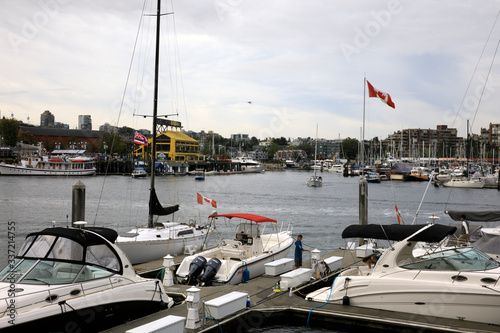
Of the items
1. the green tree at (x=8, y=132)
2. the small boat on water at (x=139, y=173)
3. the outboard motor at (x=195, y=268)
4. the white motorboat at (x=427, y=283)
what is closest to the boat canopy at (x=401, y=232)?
the white motorboat at (x=427, y=283)

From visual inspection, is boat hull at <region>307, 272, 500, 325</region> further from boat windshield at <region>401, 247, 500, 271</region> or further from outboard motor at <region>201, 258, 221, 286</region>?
outboard motor at <region>201, 258, 221, 286</region>

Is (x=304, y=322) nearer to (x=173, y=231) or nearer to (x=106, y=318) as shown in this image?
(x=106, y=318)

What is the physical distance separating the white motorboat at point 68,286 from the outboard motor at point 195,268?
404 centimetres

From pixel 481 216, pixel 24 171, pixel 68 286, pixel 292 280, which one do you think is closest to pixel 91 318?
pixel 68 286

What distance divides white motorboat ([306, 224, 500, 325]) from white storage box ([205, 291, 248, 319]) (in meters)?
2.57

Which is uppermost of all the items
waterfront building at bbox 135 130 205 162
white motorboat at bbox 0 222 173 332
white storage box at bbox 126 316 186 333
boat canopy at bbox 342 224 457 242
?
waterfront building at bbox 135 130 205 162

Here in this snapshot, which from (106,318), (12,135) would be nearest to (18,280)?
(106,318)

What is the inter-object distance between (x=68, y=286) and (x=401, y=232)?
9.61 metres

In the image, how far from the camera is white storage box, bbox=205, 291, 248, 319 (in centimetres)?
1219

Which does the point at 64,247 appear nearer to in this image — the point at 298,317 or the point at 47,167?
the point at 298,317

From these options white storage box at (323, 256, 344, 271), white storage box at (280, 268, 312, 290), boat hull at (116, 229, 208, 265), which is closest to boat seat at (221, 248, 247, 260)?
white storage box at (280, 268, 312, 290)

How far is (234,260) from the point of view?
60.2 ft

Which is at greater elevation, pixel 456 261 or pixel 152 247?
pixel 456 261

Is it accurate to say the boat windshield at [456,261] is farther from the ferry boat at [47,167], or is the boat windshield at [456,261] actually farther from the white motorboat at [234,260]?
the ferry boat at [47,167]
